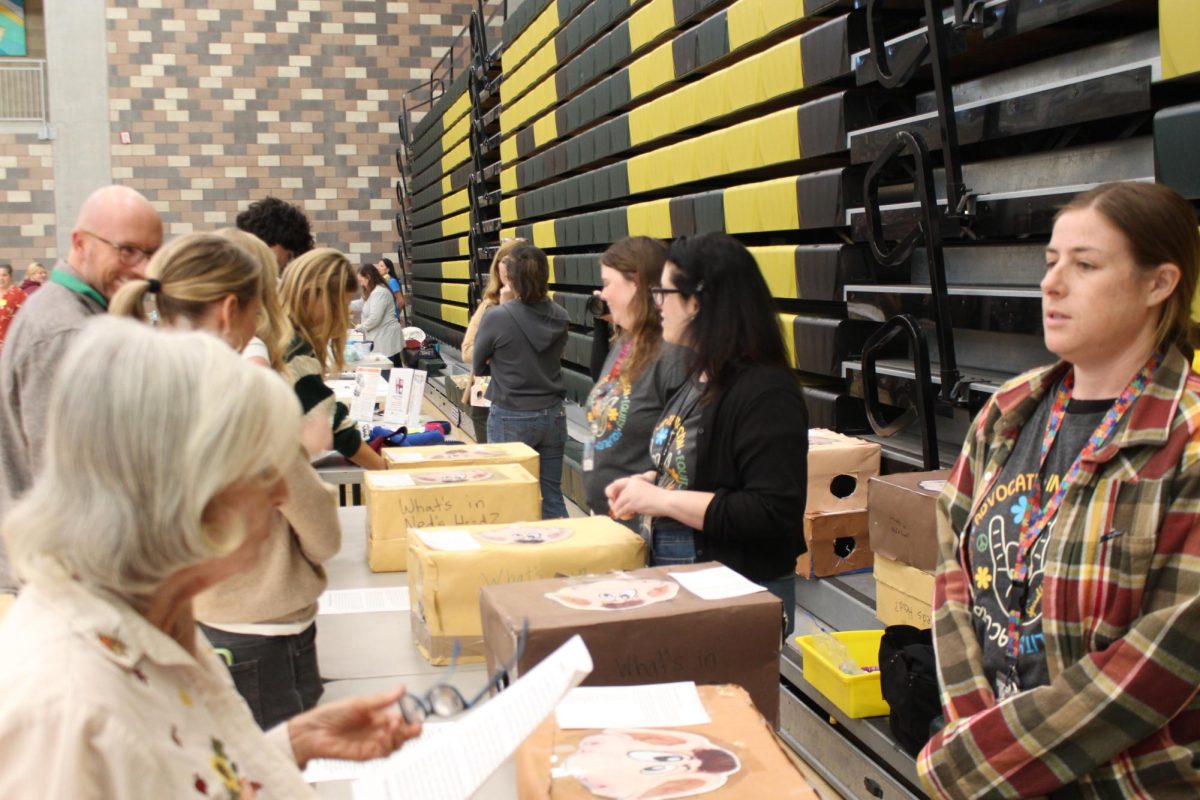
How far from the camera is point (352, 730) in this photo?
1.27m

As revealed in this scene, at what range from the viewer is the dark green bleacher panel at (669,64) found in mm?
5035

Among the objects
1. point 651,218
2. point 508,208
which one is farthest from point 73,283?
point 508,208

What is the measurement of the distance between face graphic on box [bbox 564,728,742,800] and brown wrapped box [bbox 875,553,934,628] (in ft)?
5.73

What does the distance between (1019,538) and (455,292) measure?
1401 centimetres

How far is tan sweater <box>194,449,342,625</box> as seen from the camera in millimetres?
2023

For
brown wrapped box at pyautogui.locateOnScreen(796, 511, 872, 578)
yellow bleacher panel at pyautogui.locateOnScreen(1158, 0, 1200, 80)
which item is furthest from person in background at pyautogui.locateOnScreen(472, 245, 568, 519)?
yellow bleacher panel at pyautogui.locateOnScreen(1158, 0, 1200, 80)

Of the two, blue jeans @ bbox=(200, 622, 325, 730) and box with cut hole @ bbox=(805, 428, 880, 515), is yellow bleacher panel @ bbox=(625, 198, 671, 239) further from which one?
blue jeans @ bbox=(200, 622, 325, 730)

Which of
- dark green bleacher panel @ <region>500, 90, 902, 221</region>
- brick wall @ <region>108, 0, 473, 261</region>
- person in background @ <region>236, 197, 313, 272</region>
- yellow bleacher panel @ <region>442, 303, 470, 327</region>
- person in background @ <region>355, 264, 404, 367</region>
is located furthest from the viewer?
brick wall @ <region>108, 0, 473, 261</region>

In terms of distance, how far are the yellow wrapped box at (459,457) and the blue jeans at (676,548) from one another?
35.9 inches

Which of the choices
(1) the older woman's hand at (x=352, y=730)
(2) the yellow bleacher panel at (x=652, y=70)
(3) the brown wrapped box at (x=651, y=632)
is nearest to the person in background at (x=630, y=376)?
(3) the brown wrapped box at (x=651, y=632)

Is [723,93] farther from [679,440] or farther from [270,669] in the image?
[270,669]

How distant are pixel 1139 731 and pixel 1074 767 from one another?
0.35ft

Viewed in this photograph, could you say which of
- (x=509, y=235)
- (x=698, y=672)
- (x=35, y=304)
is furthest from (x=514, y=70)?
(x=698, y=672)

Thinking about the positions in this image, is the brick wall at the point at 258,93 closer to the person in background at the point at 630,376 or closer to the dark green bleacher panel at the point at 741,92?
the dark green bleacher panel at the point at 741,92
